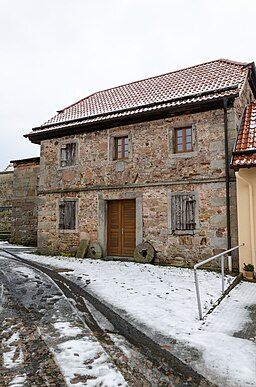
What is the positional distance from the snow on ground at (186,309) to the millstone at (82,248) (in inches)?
69.6

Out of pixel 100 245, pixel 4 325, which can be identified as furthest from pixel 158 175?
pixel 4 325

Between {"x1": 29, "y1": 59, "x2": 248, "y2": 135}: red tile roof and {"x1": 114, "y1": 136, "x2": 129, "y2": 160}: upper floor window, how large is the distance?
0.86 metres

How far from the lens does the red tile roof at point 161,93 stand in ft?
30.8

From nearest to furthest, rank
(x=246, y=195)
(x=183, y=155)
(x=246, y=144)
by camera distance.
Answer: (x=246, y=195), (x=246, y=144), (x=183, y=155)

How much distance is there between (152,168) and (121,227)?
2426 mm

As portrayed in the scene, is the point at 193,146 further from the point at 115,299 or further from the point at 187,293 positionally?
the point at 115,299

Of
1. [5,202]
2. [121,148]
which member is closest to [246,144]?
[121,148]

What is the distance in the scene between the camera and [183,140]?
9648mm

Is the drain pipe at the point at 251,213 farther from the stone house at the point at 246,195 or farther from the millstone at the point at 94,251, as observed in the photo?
the millstone at the point at 94,251

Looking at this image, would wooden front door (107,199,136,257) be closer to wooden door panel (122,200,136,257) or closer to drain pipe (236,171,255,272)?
wooden door panel (122,200,136,257)

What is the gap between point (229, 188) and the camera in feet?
28.0

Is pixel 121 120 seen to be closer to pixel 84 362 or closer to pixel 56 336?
pixel 56 336

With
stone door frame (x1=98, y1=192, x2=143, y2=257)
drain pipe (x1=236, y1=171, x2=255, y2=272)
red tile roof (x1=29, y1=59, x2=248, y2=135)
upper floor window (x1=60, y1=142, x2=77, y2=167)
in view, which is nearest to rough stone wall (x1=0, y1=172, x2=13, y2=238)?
red tile roof (x1=29, y1=59, x2=248, y2=135)

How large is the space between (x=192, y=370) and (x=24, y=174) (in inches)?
630
